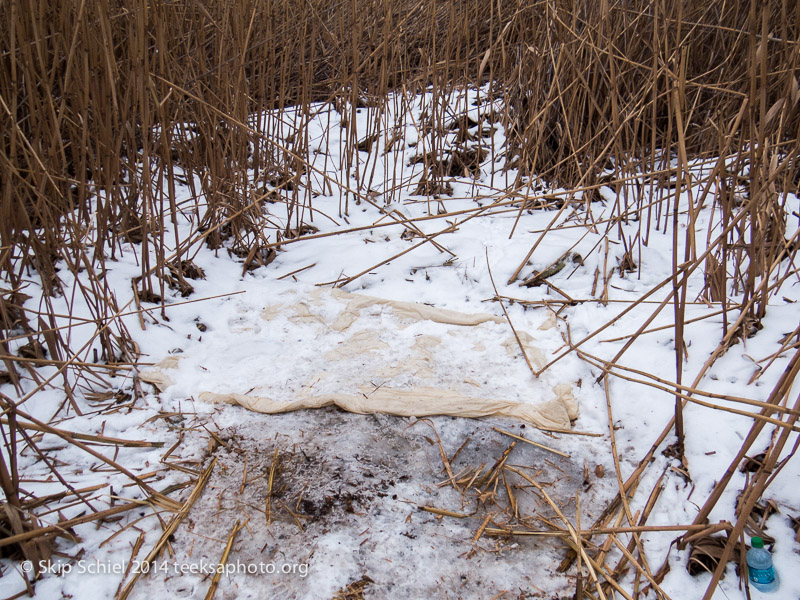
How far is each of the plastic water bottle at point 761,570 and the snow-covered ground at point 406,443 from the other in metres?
0.02

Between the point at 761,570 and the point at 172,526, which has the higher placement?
the point at 761,570

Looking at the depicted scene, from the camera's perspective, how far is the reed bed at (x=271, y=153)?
1.22m

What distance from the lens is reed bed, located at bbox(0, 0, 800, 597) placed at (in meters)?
1.22

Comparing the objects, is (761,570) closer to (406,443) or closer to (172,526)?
(406,443)

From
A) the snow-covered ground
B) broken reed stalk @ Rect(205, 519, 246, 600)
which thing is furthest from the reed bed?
broken reed stalk @ Rect(205, 519, 246, 600)

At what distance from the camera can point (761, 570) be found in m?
0.97

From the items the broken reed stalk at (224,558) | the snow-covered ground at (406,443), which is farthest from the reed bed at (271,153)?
the broken reed stalk at (224,558)

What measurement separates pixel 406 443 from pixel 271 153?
59.6 inches

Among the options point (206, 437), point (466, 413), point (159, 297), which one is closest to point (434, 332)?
point (466, 413)

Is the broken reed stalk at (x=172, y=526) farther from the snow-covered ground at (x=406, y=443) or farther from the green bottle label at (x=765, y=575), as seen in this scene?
the green bottle label at (x=765, y=575)

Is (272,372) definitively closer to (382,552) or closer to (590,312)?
(382,552)

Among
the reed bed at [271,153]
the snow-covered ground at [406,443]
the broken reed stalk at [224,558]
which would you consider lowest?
the broken reed stalk at [224,558]

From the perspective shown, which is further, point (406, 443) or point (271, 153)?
point (271, 153)

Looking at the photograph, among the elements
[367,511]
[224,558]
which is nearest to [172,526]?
[224,558]
